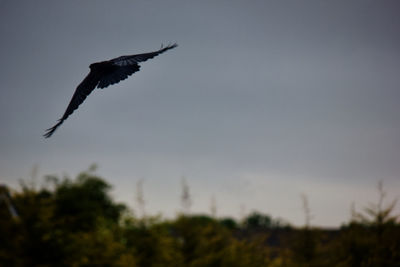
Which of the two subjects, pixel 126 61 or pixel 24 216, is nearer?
pixel 126 61

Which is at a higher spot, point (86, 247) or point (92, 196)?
point (92, 196)

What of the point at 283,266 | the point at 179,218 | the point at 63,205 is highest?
the point at 63,205

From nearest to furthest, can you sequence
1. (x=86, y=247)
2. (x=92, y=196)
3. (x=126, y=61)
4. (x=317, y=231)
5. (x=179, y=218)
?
(x=126, y=61), (x=86, y=247), (x=317, y=231), (x=179, y=218), (x=92, y=196)

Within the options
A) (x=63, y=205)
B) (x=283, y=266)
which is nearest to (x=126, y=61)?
(x=283, y=266)

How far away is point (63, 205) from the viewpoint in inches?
1232

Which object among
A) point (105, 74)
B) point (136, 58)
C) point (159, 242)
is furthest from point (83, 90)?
point (159, 242)

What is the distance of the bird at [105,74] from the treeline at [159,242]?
9.25 metres

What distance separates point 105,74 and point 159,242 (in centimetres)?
1065

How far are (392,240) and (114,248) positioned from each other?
343 inches

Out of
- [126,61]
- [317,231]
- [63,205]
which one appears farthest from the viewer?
[63,205]

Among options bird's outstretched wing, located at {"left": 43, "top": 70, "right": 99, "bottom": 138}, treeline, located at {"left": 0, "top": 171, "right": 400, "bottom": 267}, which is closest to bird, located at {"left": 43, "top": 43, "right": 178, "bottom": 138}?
bird's outstretched wing, located at {"left": 43, "top": 70, "right": 99, "bottom": 138}

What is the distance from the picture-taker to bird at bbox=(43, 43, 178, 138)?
10.9 feet

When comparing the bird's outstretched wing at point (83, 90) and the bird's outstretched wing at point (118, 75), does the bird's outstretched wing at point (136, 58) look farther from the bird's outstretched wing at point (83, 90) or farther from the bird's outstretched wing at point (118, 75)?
the bird's outstretched wing at point (83, 90)

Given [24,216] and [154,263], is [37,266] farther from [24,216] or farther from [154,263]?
[154,263]
